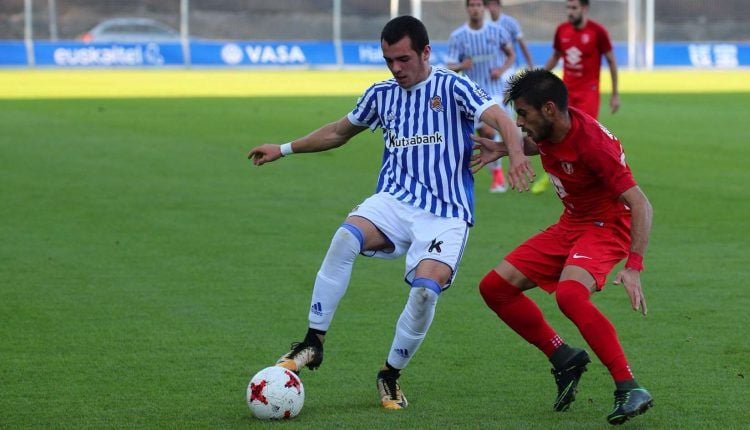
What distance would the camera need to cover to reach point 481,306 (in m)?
8.32

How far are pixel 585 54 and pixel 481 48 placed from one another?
4.61 feet

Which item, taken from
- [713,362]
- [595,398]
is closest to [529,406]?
[595,398]

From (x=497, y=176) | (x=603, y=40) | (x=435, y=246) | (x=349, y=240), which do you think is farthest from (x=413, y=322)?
(x=603, y=40)

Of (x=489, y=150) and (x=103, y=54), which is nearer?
(x=489, y=150)

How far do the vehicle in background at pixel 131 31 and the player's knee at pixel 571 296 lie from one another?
→ 36826 millimetres

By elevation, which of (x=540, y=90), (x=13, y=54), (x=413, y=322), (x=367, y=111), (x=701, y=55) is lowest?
(x=701, y=55)

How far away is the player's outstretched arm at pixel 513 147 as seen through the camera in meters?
5.70

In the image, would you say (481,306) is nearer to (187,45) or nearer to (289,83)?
(289,83)

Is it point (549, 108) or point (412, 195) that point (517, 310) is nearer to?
point (412, 195)

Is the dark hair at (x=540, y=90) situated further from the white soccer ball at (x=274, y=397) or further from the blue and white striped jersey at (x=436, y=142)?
the white soccer ball at (x=274, y=397)

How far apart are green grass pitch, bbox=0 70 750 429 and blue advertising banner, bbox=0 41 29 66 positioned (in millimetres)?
21462

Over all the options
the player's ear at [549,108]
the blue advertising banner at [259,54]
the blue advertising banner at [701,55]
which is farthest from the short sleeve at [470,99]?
the blue advertising banner at [701,55]

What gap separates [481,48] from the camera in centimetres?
1516

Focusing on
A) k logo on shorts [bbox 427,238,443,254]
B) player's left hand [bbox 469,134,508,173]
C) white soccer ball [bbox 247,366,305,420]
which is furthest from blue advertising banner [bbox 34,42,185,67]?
white soccer ball [bbox 247,366,305,420]
